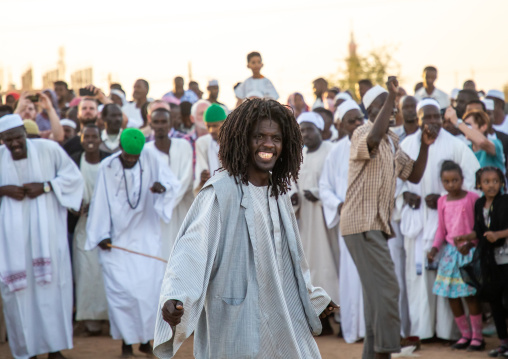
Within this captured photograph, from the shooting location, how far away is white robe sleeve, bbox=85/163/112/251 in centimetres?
938

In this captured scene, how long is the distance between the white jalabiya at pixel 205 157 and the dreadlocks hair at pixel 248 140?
585cm

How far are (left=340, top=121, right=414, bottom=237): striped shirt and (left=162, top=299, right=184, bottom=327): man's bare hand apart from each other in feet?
11.6

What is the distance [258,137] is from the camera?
482cm

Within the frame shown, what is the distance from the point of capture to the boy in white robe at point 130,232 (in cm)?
936

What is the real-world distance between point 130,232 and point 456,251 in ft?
12.1

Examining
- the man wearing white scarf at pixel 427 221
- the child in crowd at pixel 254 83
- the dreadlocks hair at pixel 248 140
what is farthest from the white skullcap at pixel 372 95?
the child in crowd at pixel 254 83

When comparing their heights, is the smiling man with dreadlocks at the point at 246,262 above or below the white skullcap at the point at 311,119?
below

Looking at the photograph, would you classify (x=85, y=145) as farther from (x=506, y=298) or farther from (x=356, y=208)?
(x=506, y=298)

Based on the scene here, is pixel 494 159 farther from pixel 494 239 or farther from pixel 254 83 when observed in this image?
pixel 254 83

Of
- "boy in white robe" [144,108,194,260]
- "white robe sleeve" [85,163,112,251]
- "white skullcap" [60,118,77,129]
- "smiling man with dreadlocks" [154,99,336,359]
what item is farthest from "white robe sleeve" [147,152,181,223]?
"smiling man with dreadlocks" [154,99,336,359]

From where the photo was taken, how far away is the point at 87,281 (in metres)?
11.0

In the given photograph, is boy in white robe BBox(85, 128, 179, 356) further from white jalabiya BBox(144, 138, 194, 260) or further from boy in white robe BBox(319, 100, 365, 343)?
boy in white robe BBox(319, 100, 365, 343)

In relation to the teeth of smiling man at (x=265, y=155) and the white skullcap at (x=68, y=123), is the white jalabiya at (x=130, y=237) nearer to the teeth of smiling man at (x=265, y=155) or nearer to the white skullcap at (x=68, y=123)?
the white skullcap at (x=68, y=123)

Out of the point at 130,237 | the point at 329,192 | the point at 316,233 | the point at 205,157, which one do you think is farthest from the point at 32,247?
the point at 316,233
